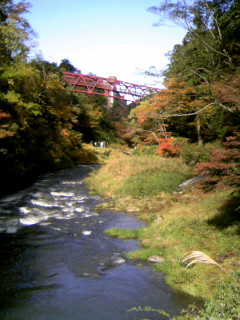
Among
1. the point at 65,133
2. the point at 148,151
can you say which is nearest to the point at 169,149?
the point at 148,151

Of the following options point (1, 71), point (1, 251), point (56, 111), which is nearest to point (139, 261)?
point (1, 251)

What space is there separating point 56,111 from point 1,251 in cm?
2025

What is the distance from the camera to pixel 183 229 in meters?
8.22

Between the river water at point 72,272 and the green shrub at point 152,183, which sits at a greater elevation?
the green shrub at point 152,183

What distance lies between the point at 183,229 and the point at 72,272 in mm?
3349

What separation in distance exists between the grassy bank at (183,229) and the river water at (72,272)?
0.44m

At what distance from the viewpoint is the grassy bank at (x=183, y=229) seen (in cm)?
559

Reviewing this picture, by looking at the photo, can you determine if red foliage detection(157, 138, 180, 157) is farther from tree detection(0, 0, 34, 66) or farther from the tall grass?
tree detection(0, 0, 34, 66)

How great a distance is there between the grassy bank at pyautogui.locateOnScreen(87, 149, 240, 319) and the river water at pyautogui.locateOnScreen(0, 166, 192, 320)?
0.44 metres

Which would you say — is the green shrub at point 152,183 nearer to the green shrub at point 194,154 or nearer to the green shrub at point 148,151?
the green shrub at point 194,154

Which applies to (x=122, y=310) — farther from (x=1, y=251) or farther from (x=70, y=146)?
(x=70, y=146)

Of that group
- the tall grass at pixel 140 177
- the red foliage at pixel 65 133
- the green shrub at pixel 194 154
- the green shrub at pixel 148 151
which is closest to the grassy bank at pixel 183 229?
the tall grass at pixel 140 177

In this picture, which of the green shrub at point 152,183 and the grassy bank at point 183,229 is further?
the green shrub at point 152,183

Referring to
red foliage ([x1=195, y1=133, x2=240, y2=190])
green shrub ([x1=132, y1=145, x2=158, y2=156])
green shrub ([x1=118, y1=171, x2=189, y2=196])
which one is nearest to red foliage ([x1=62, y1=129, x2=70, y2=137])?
green shrub ([x1=132, y1=145, x2=158, y2=156])
